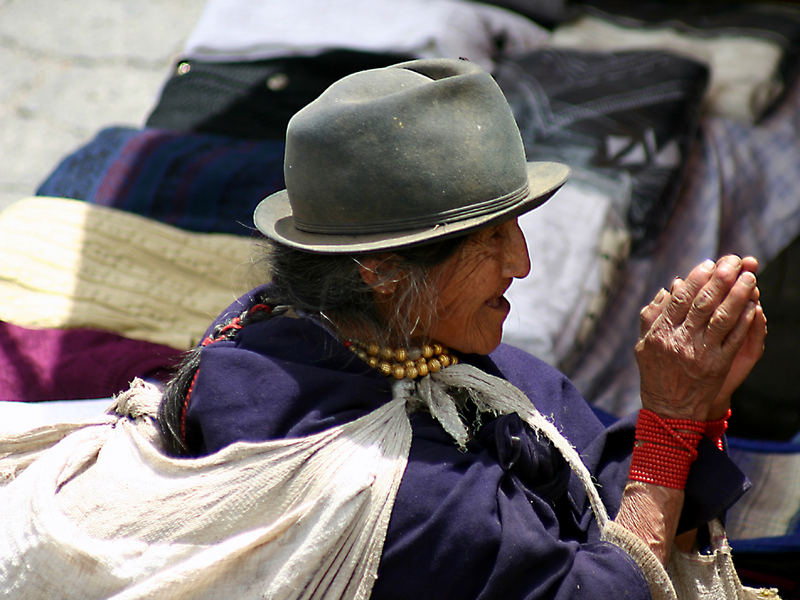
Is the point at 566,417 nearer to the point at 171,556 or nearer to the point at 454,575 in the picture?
the point at 454,575

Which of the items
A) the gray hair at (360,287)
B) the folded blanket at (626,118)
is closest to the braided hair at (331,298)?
the gray hair at (360,287)

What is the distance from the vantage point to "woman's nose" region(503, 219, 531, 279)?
1604 mm

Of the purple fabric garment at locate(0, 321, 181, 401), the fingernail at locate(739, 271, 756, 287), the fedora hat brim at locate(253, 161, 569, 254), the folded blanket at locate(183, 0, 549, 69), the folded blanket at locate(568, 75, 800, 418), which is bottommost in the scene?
the folded blanket at locate(568, 75, 800, 418)

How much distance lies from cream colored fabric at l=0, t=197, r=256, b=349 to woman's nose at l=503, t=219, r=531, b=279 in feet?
3.71

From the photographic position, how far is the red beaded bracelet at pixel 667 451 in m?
1.65

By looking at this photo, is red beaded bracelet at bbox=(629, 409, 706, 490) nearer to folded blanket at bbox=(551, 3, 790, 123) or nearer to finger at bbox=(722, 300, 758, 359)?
finger at bbox=(722, 300, 758, 359)

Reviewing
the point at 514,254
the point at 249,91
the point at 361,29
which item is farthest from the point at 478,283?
the point at 361,29

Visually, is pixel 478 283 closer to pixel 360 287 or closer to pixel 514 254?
pixel 514 254

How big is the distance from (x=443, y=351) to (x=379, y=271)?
→ 0.74 ft

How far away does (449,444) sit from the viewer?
1592 millimetres

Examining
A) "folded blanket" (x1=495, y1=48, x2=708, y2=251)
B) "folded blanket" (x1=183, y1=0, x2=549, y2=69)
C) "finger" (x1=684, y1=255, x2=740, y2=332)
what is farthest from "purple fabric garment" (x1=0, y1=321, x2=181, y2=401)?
"folded blanket" (x1=183, y1=0, x2=549, y2=69)

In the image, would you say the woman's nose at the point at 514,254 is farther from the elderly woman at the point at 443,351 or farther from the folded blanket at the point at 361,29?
the folded blanket at the point at 361,29

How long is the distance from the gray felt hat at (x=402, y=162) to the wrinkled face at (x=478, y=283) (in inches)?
3.2

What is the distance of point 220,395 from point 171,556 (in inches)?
10.9
